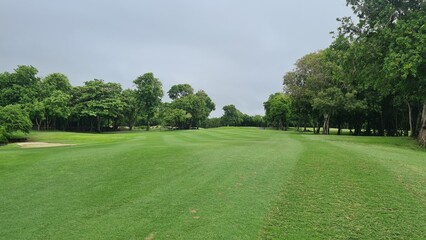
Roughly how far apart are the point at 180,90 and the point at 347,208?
302 feet

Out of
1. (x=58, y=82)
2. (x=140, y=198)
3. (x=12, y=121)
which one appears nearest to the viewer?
(x=140, y=198)

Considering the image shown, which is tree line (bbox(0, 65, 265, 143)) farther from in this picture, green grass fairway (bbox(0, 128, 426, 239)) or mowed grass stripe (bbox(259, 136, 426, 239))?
mowed grass stripe (bbox(259, 136, 426, 239))

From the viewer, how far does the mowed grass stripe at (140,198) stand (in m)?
4.60

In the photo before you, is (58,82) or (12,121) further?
(58,82)

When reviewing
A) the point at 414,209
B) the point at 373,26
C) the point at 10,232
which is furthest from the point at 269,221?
the point at 373,26

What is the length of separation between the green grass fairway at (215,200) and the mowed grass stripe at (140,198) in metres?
0.02

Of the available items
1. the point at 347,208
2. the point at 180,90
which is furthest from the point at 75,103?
the point at 347,208

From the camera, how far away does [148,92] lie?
210ft

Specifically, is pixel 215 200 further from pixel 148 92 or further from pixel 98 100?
pixel 148 92

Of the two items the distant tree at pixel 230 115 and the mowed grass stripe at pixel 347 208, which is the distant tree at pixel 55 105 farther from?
the distant tree at pixel 230 115

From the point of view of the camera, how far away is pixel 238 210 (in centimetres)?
539

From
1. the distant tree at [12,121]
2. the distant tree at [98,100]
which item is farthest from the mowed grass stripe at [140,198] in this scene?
the distant tree at [98,100]

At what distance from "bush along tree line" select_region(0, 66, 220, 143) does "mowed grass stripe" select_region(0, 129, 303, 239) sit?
2902 cm

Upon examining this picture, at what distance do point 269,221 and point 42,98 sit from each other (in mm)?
58201
